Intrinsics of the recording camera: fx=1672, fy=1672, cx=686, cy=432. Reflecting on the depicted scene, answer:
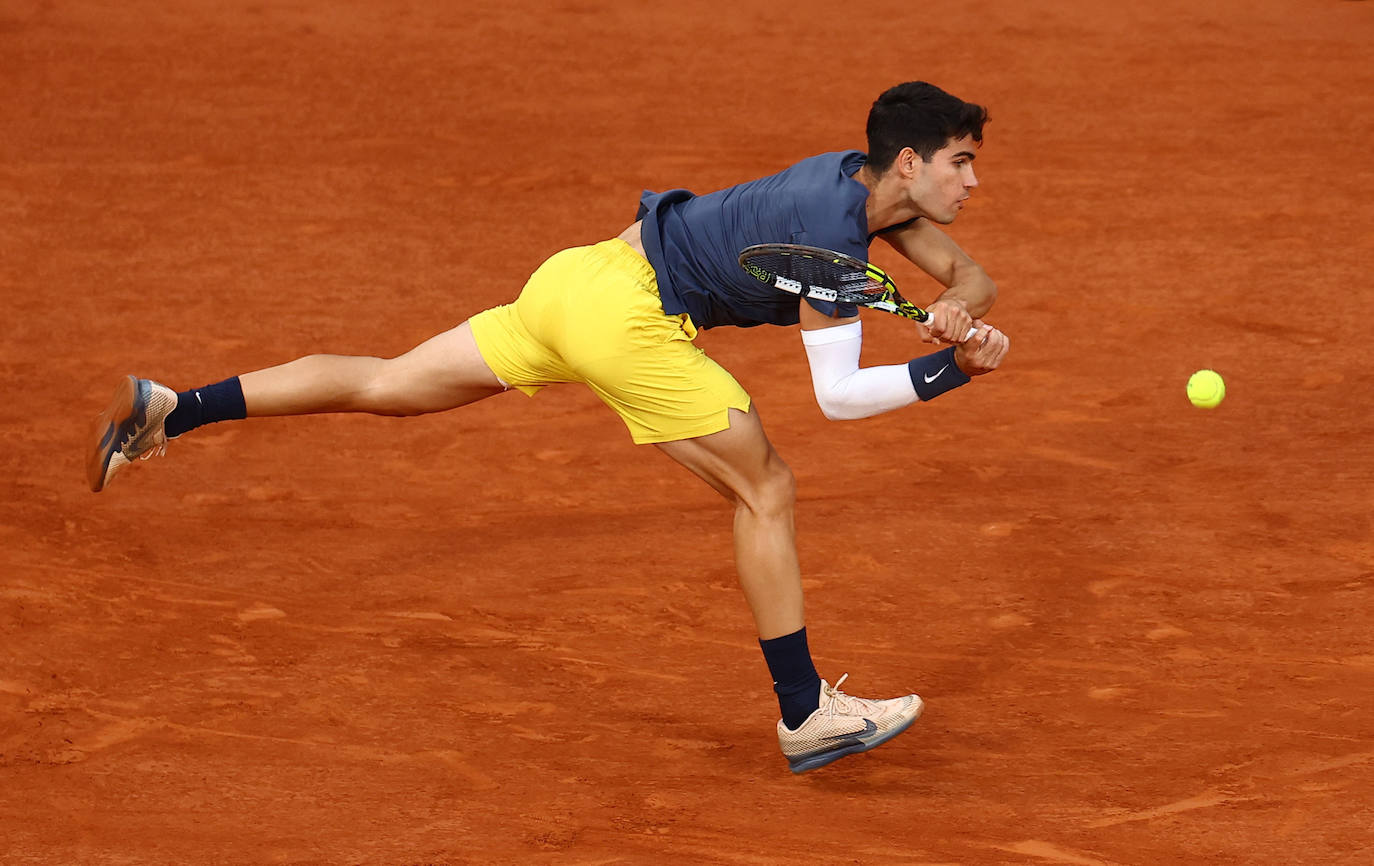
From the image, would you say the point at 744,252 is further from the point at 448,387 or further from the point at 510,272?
the point at 510,272

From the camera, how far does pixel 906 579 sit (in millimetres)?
5832

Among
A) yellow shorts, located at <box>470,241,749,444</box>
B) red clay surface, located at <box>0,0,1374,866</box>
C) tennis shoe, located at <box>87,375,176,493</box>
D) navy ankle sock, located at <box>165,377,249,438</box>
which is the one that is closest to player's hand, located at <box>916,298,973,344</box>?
yellow shorts, located at <box>470,241,749,444</box>

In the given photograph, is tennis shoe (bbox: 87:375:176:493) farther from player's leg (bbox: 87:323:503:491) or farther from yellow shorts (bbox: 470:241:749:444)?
yellow shorts (bbox: 470:241:749:444)

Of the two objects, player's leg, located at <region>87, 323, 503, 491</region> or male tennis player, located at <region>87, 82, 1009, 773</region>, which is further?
player's leg, located at <region>87, 323, 503, 491</region>

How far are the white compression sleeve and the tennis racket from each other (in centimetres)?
11

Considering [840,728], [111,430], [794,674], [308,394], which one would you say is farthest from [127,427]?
[840,728]

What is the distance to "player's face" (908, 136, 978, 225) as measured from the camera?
4.29 meters

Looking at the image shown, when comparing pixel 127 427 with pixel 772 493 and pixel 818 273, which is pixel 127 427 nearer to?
pixel 772 493

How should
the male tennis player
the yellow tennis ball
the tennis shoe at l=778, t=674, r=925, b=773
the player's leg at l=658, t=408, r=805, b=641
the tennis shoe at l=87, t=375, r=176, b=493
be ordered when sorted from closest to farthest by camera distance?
the male tennis player < the player's leg at l=658, t=408, r=805, b=641 < the tennis shoe at l=778, t=674, r=925, b=773 < the tennis shoe at l=87, t=375, r=176, b=493 < the yellow tennis ball

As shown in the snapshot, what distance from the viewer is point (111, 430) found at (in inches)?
190

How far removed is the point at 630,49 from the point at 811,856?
936 cm

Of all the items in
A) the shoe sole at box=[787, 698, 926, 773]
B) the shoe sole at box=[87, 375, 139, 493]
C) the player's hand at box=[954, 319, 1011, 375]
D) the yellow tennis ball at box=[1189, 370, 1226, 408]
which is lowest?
the shoe sole at box=[787, 698, 926, 773]

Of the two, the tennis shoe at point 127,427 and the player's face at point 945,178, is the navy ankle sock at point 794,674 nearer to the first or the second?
the player's face at point 945,178

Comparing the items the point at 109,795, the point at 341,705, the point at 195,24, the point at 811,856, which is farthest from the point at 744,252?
the point at 195,24
